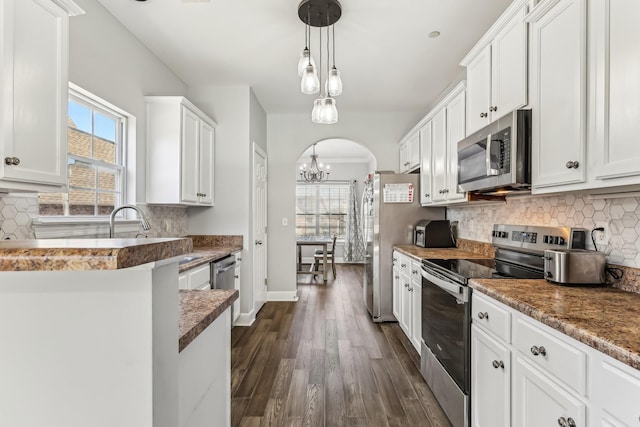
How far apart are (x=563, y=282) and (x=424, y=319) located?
1.10 meters

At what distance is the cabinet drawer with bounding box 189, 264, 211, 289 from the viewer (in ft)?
7.97

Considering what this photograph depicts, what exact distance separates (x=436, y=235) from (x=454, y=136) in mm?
1099

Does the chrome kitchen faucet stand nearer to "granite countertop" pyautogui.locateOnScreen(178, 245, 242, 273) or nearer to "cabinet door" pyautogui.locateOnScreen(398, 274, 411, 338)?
"granite countertop" pyautogui.locateOnScreen(178, 245, 242, 273)

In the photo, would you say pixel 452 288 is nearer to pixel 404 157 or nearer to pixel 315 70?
pixel 315 70

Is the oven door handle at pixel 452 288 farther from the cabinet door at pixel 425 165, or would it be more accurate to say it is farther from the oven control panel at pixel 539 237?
the cabinet door at pixel 425 165

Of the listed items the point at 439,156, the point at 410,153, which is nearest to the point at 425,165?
the point at 439,156

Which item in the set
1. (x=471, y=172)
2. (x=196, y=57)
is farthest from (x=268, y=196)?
(x=471, y=172)

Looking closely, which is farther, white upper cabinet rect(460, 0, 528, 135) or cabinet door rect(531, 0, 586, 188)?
white upper cabinet rect(460, 0, 528, 135)

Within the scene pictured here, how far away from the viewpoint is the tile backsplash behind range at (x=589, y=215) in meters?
1.47

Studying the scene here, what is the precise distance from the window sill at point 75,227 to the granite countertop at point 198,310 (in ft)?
3.46

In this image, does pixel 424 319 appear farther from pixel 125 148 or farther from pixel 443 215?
pixel 125 148

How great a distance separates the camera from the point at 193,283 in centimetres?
245

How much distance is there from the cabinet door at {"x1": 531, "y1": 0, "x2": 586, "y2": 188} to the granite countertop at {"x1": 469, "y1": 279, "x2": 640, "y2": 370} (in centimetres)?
50

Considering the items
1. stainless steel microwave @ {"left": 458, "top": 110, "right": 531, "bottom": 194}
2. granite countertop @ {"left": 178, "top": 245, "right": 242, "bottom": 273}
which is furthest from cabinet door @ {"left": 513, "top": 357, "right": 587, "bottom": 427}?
granite countertop @ {"left": 178, "top": 245, "right": 242, "bottom": 273}
